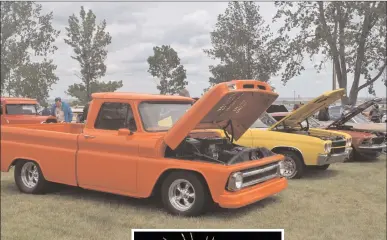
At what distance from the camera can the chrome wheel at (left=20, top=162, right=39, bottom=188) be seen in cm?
720

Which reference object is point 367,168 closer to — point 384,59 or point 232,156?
point 232,156

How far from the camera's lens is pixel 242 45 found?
68.0 feet

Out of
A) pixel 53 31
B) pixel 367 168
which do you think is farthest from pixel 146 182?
pixel 53 31

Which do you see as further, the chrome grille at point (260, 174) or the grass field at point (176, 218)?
the chrome grille at point (260, 174)

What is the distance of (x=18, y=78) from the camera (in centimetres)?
2509

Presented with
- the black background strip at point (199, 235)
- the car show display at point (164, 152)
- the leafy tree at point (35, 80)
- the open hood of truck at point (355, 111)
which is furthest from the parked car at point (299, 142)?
the leafy tree at point (35, 80)

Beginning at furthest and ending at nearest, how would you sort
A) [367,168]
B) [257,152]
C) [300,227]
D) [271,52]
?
[271,52] < [367,168] < [257,152] < [300,227]

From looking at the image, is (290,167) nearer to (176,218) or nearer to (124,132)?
(176,218)

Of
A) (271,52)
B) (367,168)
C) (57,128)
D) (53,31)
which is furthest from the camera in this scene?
(53,31)

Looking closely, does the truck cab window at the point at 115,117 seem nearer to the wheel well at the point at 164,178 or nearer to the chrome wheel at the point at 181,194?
the wheel well at the point at 164,178

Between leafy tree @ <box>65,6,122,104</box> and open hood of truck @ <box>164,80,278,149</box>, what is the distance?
20.9 meters

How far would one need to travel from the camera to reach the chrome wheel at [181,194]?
5852 millimetres

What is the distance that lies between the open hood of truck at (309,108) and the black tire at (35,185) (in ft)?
15.4

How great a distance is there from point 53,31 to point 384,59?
18860mm
